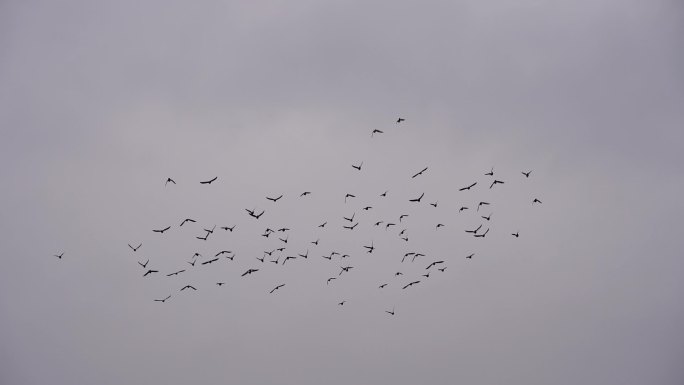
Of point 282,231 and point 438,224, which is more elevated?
point 438,224

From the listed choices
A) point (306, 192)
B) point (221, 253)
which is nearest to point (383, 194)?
point (306, 192)

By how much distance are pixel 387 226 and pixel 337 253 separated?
604cm

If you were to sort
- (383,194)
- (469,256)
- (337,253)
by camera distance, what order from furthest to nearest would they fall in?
1. (469,256)
2. (337,253)
3. (383,194)

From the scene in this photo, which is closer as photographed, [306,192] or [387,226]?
[306,192]

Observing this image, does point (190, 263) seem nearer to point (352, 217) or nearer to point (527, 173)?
point (352, 217)

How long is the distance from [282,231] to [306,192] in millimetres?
6650

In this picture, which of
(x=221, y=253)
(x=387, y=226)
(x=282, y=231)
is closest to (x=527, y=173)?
(x=387, y=226)

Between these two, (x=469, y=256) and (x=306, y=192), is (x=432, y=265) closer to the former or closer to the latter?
(x=469, y=256)

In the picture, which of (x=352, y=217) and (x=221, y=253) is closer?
(x=221, y=253)

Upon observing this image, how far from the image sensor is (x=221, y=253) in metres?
70.7

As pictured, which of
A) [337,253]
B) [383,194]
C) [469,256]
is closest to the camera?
[383,194]

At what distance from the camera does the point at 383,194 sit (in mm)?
68500

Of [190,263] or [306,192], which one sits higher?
[306,192]

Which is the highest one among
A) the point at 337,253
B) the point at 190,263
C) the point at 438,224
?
the point at 438,224
